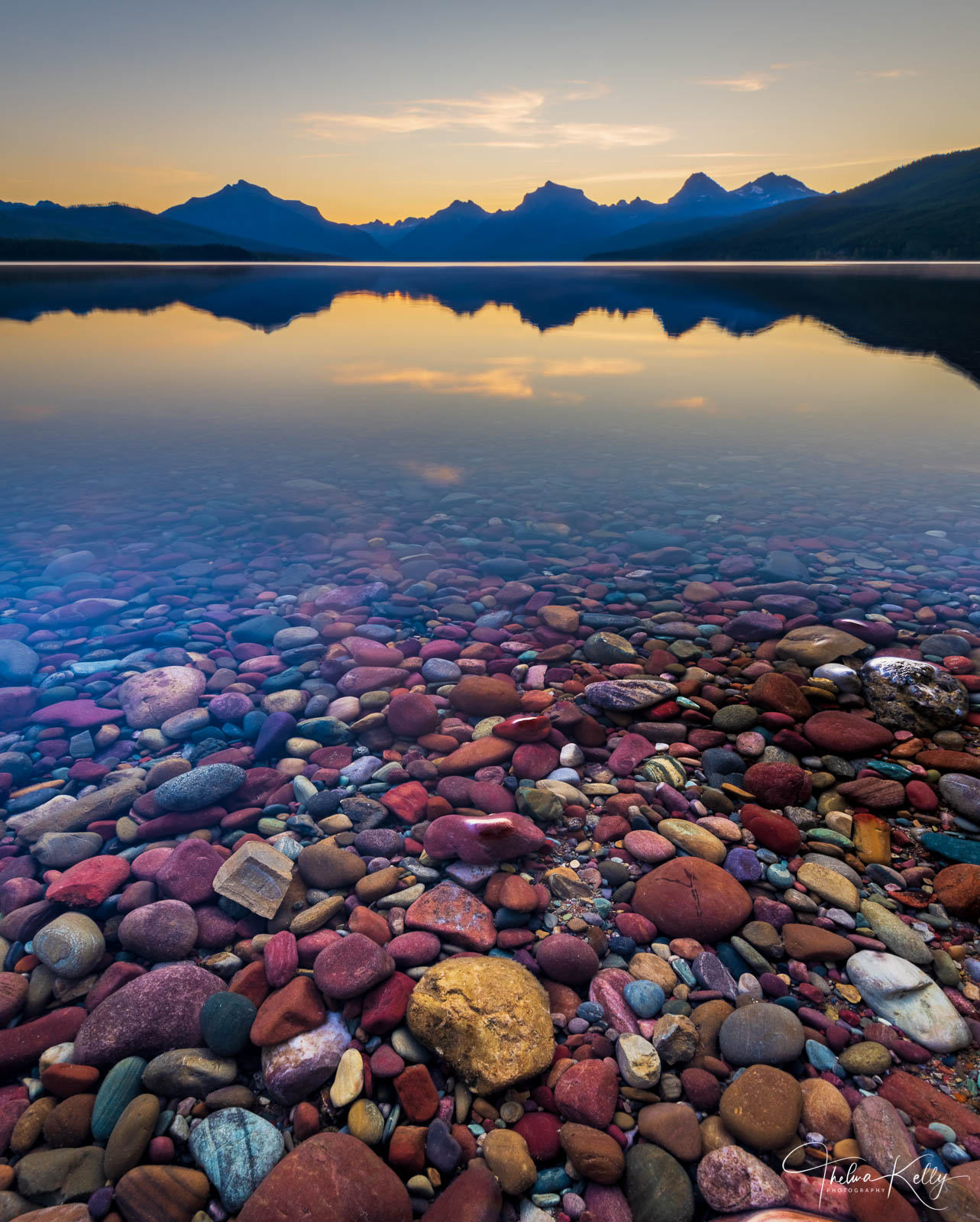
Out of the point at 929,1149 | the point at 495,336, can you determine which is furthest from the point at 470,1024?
the point at 495,336

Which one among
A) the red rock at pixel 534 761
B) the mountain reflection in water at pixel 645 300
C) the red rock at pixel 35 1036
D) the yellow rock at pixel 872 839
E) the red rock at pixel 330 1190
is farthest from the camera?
the mountain reflection in water at pixel 645 300

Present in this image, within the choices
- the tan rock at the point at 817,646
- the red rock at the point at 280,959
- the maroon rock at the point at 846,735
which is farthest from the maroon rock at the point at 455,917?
the tan rock at the point at 817,646

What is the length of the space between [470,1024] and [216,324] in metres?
48.8

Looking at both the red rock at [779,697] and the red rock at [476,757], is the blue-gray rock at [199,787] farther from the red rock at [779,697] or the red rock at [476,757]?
the red rock at [779,697]

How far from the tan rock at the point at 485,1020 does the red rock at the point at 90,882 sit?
8.33ft

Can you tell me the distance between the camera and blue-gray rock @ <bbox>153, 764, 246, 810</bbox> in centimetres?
553

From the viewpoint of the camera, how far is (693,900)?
4531 mm

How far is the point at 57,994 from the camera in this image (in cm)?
409

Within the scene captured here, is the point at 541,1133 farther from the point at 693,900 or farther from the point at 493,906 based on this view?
the point at 693,900

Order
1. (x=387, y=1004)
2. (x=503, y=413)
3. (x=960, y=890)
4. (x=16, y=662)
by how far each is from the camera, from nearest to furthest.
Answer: (x=387, y=1004) → (x=960, y=890) → (x=16, y=662) → (x=503, y=413)

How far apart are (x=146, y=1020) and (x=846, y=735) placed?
6.05m

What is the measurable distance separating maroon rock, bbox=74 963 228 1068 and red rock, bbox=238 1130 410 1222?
1019 millimetres

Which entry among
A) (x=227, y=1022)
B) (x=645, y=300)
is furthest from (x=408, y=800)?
(x=645, y=300)

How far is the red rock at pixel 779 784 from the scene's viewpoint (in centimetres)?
555
